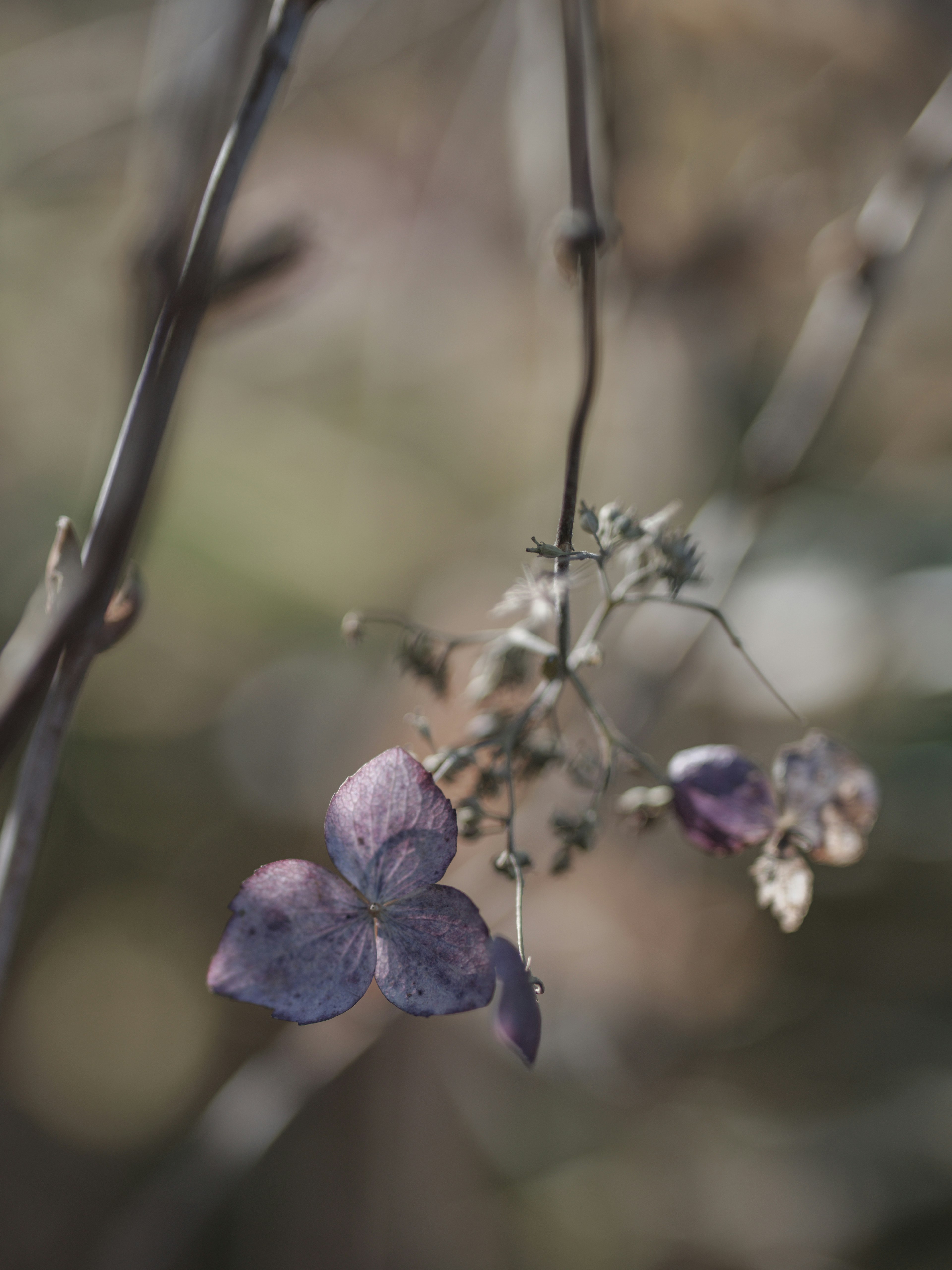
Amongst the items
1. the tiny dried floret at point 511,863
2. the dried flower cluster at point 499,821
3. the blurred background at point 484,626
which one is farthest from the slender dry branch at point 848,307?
the tiny dried floret at point 511,863

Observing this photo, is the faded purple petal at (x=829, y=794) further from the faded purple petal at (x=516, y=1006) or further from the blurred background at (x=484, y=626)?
the blurred background at (x=484, y=626)

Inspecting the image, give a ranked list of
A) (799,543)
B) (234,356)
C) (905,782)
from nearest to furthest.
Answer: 1. (905,782)
2. (799,543)
3. (234,356)

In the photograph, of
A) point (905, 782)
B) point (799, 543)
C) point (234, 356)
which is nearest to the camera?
point (905, 782)

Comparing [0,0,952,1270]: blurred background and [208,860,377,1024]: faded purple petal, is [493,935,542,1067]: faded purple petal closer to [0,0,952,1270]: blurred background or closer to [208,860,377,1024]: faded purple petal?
[208,860,377,1024]: faded purple petal

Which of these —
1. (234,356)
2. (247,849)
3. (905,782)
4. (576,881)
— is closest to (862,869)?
(905,782)

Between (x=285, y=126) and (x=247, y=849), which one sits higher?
(x=285, y=126)

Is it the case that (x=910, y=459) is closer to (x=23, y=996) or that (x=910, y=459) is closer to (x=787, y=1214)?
(x=787, y=1214)

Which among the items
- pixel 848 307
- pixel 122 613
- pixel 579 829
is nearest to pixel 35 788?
pixel 122 613

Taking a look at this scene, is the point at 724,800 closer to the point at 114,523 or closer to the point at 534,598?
the point at 534,598

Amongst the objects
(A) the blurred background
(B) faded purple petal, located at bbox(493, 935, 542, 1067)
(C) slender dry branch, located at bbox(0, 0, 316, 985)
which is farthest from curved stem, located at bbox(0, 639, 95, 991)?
(A) the blurred background
